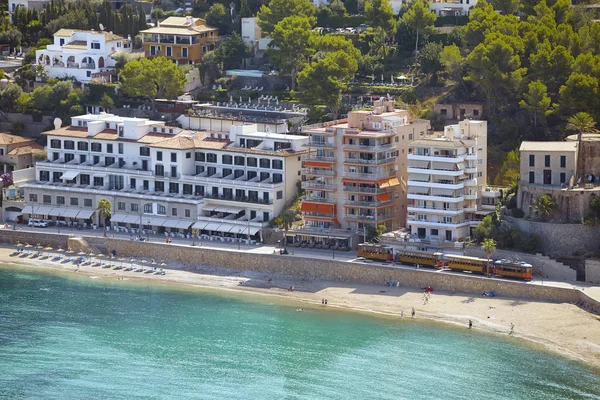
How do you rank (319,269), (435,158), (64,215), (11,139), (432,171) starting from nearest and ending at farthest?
1. (435,158)
2. (432,171)
3. (319,269)
4. (64,215)
5. (11,139)

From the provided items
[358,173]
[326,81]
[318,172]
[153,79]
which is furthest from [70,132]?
[358,173]

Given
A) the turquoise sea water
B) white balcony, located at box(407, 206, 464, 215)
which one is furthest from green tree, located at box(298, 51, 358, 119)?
the turquoise sea water

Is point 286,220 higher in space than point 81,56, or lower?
lower

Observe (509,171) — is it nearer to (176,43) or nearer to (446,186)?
(446,186)

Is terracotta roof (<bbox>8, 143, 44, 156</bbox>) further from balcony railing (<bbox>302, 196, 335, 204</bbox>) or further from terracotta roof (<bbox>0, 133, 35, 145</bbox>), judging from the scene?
balcony railing (<bbox>302, 196, 335, 204</bbox>)

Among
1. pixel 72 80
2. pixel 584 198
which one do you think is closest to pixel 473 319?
pixel 584 198

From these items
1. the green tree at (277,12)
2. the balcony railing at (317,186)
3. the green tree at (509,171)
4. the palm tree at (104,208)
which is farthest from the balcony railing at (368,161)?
the green tree at (277,12)
